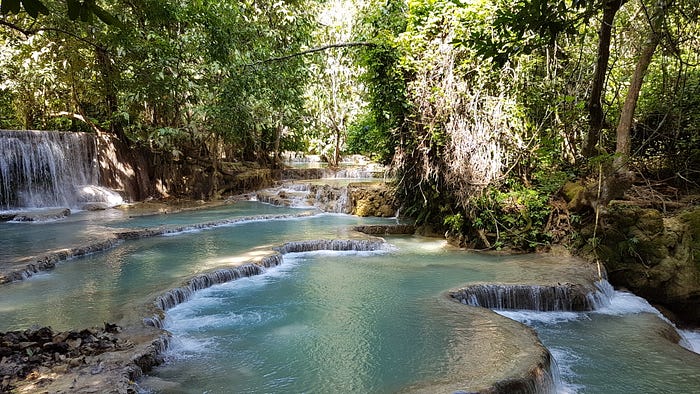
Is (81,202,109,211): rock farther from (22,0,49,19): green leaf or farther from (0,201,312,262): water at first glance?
(22,0,49,19): green leaf

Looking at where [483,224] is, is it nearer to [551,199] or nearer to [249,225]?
[551,199]

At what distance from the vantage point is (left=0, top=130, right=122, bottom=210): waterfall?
1487 cm

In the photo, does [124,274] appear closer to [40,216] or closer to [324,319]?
[324,319]

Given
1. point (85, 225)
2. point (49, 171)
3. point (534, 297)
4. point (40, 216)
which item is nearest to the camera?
point (534, 297)

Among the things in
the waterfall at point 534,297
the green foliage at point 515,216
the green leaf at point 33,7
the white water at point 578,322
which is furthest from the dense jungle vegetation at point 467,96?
the green leaf at point 33,7

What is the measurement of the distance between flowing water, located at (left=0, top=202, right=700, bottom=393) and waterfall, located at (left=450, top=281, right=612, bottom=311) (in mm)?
171

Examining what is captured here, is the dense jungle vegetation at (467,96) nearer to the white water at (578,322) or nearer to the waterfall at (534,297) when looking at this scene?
the white water at (578,322)

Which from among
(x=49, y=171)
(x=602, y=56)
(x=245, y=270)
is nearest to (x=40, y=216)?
(x=49, y=171)

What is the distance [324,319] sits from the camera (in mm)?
6328

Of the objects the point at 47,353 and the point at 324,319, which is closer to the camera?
the point at 47,353

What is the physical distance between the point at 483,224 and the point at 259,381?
6.79m

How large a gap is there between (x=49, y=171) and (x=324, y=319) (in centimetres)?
1353

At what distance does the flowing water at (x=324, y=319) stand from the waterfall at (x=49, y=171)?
19.8 ft

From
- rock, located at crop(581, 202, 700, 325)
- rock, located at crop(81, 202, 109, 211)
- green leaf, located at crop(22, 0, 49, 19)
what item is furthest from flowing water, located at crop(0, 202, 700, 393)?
rock, located at crop(81, 202, 109, 211)
